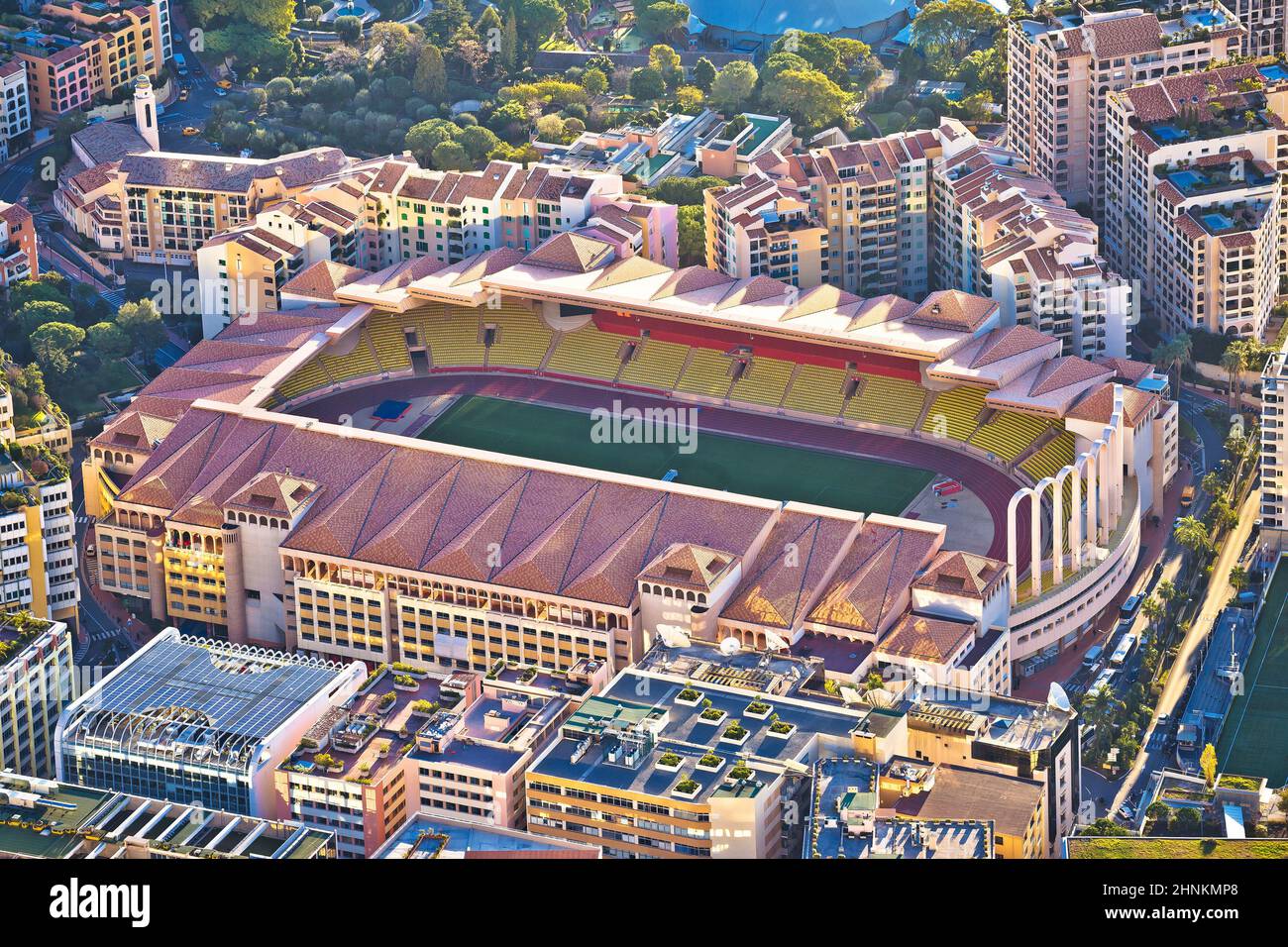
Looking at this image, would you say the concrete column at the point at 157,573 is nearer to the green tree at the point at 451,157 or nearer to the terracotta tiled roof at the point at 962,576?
the terracotta tiled roof at the point at 962,576

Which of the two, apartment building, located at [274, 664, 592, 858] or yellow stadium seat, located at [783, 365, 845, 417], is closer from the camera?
apartment building, located at [274, 664, 592, 858]

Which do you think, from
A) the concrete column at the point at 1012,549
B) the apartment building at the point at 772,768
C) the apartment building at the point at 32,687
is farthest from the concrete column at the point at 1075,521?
the apartment building at the point at 32,687

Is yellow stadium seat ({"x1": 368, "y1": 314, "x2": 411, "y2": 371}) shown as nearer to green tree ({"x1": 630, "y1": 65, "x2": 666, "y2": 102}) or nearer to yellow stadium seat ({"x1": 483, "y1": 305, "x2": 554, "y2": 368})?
yellow stadium seat ({"x1": 483, "y1": 305, "x2": 554, "y2": 368})

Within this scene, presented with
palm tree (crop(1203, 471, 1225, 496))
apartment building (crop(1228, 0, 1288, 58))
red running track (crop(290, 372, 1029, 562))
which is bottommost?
palm tree (crop(1203, 471, 1225, 496))

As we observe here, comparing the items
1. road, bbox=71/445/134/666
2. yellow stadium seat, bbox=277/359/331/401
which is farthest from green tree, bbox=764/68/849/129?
road, bbox=71/445/134/666
